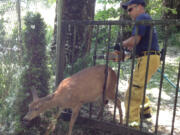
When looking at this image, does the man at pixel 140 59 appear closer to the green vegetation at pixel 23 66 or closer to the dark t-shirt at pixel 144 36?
the dark t-shirt at pixel 144 36

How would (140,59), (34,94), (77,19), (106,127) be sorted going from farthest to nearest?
1. (77,19)
2. (140,59)
3. (106,127)
4. (34,94)

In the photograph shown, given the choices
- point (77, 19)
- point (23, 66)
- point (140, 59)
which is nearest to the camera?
point (23, 66)

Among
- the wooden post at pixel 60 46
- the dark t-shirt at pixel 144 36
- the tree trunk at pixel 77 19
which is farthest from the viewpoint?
the tree trunk at pixel 77 19

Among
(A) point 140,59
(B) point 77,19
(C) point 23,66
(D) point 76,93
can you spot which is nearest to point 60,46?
(C) point 23,66

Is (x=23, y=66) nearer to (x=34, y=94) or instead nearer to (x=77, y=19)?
(x=34, y=94)

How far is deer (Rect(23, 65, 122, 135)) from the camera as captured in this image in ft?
11.5

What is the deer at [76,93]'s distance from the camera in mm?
3504

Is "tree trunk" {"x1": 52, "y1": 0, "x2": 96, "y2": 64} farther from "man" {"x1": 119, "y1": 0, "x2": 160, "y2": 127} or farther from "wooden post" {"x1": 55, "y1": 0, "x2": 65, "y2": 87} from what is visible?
"man" {"x1": 119, "y1": 0, "x2": 160, "y2": 127}

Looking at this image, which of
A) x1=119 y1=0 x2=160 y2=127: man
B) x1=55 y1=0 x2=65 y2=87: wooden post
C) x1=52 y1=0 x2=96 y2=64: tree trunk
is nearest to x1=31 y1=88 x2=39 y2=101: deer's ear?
x1=55 y1=0 x2=65 y2=87: wooden post

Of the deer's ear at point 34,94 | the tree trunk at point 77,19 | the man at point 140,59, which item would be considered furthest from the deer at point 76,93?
the tree trunk at point 77,19

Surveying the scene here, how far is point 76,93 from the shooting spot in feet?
12.3

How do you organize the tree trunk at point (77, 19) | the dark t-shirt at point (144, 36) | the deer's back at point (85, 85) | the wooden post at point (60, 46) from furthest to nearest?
the tree trunk at point (77, 19)
the wooden post at point (60, 46)
the deer's back at point (85, 85)
the dark t-shirt at point (144, 36)

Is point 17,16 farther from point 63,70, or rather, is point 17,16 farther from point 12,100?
point 12,100

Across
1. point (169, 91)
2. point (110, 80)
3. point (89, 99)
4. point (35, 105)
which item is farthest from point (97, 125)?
point (169, 91)
